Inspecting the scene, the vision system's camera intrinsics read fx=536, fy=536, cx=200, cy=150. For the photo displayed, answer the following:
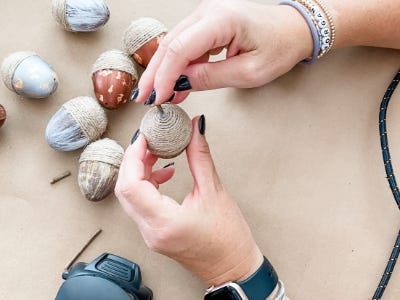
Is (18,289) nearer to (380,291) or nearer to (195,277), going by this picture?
(195,277)

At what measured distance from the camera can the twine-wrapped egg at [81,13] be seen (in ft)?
2.55

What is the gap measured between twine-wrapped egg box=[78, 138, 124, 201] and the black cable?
387 millimetres

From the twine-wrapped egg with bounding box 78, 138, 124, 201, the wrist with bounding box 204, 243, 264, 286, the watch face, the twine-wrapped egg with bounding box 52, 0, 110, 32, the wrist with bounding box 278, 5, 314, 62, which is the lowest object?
the watch face

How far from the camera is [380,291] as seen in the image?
2.54 feet

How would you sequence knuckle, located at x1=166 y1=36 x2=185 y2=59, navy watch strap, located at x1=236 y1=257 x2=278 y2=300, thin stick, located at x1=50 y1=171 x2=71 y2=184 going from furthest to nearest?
1. thin stick, located at x1=50 y1=171 x2=71 y2=184
2. navy watch strap, located at x1=236 y1=257 x2=278 y2=300
3. knuckle, located at x1=166 y1=36 x2=185 y2=59

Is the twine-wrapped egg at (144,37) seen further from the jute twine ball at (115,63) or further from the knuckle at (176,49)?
the knuckle at (176,49)

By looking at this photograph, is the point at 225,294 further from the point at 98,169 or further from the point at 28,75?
the point at 28,75

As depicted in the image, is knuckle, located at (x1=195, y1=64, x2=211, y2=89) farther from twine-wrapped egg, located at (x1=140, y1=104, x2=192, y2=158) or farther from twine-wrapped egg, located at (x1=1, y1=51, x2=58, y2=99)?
twine-wrapped egg, located at (x1=1, y1=51, x2=58, y2=99)

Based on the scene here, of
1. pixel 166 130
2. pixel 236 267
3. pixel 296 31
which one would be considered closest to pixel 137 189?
pixel 166 130

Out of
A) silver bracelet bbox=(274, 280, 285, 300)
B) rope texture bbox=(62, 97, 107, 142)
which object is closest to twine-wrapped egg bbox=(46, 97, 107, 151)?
rope texture bbox=(62, 97, 107, 142)

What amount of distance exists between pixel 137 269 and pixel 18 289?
181 mm

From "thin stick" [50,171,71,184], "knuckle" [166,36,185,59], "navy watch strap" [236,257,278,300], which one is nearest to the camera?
"knuckle" [166,36,185,59]

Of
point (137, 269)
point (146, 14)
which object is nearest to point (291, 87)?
point (146, 14)

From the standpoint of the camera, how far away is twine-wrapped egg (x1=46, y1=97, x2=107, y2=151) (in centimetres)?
77
